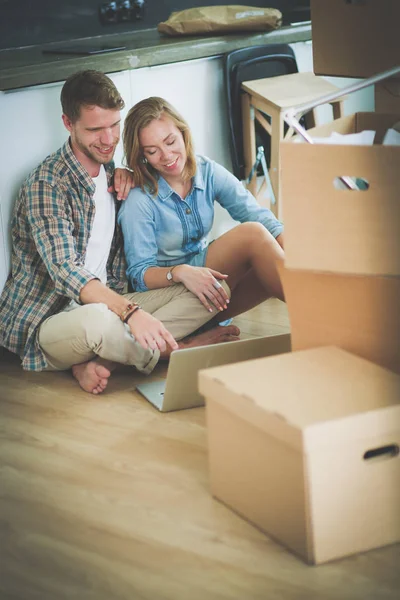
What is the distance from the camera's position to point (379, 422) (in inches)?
69.0

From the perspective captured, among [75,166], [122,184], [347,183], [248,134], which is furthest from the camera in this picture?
[248,134]

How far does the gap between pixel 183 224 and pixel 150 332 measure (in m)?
0.52

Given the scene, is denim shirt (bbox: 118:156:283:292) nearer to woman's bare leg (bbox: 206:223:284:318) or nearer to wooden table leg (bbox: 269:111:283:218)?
woman's bare leg (bbox: 206:223:284:318)

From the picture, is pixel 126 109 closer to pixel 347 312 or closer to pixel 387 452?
pixel 347 312

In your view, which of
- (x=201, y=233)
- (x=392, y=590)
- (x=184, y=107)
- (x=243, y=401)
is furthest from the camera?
(x=184, y=107)

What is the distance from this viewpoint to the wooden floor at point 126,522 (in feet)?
5.72

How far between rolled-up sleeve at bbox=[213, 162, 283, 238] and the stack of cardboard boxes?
0.94 metres

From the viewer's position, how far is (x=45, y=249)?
270 centimetres

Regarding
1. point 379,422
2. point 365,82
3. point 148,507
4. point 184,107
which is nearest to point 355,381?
point 379,422

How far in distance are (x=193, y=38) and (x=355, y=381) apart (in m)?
2.24

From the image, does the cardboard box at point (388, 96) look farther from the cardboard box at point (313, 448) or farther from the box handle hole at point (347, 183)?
the cardboard box at point (313, 448)

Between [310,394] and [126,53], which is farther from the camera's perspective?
[126,53]

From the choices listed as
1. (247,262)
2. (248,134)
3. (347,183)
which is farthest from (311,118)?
(347,183)

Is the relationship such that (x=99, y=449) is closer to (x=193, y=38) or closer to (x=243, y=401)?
(x=243, y=401)
